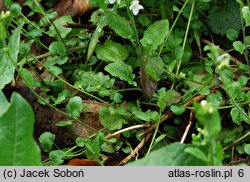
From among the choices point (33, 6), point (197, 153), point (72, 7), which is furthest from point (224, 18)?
point (197, 153)

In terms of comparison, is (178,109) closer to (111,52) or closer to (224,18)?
(111,52)

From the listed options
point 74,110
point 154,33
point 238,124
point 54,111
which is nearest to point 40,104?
point 54,111

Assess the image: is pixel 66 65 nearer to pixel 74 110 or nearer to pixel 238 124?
pixel 74 110

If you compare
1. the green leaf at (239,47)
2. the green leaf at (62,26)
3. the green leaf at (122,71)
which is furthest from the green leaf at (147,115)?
the green leaf at (62,26)

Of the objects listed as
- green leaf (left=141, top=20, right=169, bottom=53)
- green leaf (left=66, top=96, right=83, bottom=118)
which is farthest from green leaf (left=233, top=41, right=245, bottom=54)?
green leaf (left=66, top=96, right=83, bottom=118)

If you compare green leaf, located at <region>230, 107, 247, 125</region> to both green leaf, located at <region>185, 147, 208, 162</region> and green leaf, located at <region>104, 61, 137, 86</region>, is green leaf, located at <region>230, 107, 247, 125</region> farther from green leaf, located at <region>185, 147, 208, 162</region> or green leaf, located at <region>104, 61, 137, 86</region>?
green leaf, located at <region>185, 147, 208, 162</region>

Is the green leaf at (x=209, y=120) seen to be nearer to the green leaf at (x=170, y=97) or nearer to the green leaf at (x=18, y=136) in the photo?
the green leaf at (x=18, y=136)
